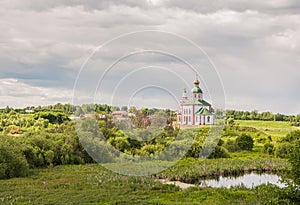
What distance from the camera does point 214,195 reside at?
22.4 m

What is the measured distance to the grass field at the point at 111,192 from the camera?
20.6 meters

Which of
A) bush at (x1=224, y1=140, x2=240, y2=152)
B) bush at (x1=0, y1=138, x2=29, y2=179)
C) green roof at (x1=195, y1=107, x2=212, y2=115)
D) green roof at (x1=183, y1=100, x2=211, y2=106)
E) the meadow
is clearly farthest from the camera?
bush at (x1=224, y1=140, x2=240, y2=152)

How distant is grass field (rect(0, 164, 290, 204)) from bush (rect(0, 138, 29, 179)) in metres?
1.30

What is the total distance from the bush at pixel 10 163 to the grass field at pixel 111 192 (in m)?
1.30

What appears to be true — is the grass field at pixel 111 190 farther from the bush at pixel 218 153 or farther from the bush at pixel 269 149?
the bush at pixel 269 149

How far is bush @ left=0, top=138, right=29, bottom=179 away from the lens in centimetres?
2802

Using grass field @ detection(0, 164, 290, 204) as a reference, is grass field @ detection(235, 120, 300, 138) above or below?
above

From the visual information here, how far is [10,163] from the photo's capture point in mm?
28688

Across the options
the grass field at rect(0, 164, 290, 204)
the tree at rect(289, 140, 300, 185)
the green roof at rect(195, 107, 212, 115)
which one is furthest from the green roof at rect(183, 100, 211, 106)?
the tree at rect(289, 140, 300, 185)

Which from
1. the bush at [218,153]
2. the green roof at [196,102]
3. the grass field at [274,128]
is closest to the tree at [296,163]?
the green roof at [196,102]

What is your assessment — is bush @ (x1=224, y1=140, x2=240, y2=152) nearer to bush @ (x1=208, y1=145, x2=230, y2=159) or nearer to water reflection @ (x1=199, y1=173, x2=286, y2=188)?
bush @ (x1=208, y1=145, x2=230, y2=159)

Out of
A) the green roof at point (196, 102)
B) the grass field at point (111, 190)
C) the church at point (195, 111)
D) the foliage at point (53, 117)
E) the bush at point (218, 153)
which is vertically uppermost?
the green roof at point (196, 102)

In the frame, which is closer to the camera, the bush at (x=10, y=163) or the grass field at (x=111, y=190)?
the grass field at (x=111, y=190)

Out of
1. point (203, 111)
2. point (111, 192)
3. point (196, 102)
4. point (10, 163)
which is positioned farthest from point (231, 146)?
point (111, 192)
